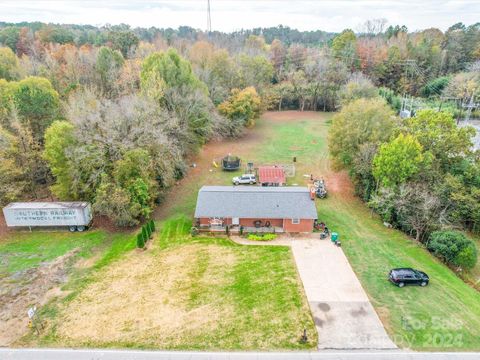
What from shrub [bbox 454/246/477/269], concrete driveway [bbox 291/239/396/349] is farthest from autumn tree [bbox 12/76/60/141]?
shrub [bbox 454/246/477/269]

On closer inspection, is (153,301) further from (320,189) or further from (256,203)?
(320,189)

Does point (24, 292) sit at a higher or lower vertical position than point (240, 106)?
lower

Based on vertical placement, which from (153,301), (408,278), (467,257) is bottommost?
(467,257)

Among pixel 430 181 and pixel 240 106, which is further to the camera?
pixel 240 106

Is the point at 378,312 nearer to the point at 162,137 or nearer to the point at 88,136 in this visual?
the point at 162,137

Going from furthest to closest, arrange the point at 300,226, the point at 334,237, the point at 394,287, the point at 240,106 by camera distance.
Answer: the point at 240,106
the point at 300,226
the point at 334,237
the point at 394,287

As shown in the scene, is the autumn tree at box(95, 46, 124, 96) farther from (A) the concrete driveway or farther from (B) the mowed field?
(A) the concrete driveway

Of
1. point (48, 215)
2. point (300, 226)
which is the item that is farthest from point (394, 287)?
point (48, 215)
